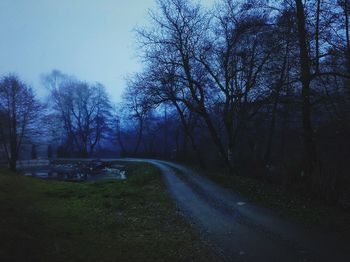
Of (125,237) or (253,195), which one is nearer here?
(125,237)

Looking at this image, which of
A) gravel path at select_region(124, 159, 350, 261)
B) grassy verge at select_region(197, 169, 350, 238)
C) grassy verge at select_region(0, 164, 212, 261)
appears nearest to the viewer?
grassy verge at select_region(0, 164, 212, 261)

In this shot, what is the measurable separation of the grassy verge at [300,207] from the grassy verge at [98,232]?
3.49 meters

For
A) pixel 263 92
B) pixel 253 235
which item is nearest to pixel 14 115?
pixel 263 92

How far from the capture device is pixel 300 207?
46.3 feet

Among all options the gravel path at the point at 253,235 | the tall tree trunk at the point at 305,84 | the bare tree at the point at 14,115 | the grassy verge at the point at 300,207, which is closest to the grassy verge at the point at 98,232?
the gravel path at the point at 253,235

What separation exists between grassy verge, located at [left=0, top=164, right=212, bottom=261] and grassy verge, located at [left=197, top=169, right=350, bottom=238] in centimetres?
349

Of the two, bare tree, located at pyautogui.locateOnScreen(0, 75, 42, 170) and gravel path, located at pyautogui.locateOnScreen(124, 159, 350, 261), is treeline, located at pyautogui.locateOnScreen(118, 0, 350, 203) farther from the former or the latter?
bare tree, located at pyautogui.locateOnScreen(0, 75, 42, 170)

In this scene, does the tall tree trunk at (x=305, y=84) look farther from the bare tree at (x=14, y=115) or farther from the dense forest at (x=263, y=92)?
the bare tree at (x=14, y=115)

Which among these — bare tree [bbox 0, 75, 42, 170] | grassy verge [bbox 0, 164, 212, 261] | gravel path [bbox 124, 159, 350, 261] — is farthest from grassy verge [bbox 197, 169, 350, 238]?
bare tree [bbox 0, 75, 42, 170]

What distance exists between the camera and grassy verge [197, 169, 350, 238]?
11586 millimetres

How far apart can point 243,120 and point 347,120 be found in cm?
907

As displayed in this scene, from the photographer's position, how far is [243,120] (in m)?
27.8

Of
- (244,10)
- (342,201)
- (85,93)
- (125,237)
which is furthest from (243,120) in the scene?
(85,93)

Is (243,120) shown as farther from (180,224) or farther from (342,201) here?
(180,224)
